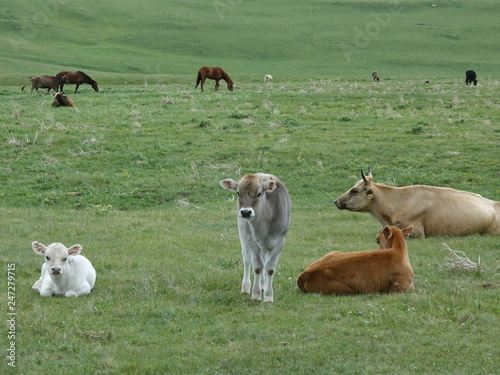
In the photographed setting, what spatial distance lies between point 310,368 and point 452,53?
311 feet

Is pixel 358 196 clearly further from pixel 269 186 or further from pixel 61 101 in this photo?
pixel 61 101

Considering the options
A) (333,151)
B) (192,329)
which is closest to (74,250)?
(192,329)

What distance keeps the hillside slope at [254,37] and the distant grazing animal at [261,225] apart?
63440mm

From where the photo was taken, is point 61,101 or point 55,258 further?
point 61,101

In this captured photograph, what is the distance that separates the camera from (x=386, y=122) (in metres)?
29.7

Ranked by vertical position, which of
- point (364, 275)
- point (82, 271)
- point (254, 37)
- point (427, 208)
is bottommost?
point (82, 271)

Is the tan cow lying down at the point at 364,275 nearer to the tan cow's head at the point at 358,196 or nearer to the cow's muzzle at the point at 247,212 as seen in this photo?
the cow's muzzle at the point at 247,212

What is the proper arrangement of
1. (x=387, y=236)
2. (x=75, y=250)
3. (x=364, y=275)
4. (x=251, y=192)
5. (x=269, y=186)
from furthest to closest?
(x=387, y=236) → (x=75, y=250) → (x=364, y=275) → (x=269, y=186) → (x=251, y=192)

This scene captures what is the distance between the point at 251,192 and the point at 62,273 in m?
2.96

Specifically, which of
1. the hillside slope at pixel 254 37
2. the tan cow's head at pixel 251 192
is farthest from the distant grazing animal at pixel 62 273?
the hillside slope at pixel 254 37

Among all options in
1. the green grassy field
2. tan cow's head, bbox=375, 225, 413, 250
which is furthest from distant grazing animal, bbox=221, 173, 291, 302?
tan cow's head, bbox=375, 225, 413, 250

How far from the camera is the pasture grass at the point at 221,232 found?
7.82 m

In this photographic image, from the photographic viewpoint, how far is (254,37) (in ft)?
330

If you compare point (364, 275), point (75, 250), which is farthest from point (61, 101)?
point (364, 275)
